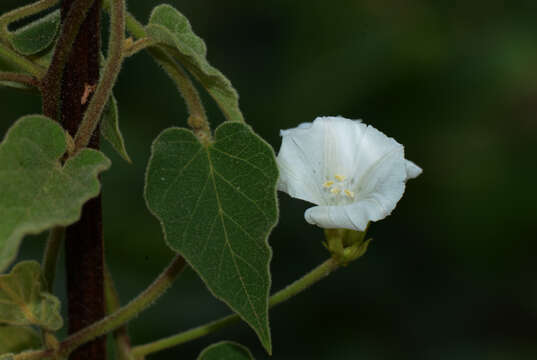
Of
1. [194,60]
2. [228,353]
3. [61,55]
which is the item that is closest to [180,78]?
[194,60]

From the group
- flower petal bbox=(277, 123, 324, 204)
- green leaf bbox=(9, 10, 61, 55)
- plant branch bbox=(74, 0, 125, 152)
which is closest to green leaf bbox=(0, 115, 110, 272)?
plant branch bbox=(74, 0, 125, 152)

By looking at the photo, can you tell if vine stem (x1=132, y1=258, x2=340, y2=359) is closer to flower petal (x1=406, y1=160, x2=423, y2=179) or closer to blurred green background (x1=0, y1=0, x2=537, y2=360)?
flower petal (x1=406, y1=160, x2=423, y2=179)

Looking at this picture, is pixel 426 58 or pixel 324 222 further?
pixel 426 58

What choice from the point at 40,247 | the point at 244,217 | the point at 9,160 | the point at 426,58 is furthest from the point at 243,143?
the point at 426,58

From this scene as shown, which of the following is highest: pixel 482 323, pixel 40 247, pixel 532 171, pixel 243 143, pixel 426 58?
pixel 243 143

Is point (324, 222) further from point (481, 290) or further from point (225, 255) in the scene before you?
point (481, 290)

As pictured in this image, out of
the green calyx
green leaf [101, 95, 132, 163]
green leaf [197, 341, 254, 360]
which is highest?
green leaf [101, 95, 132, 163]

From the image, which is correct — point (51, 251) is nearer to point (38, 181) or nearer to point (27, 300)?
point (27, 300)

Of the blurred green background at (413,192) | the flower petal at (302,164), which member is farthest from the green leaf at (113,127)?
the blurred green background at (413,192)
